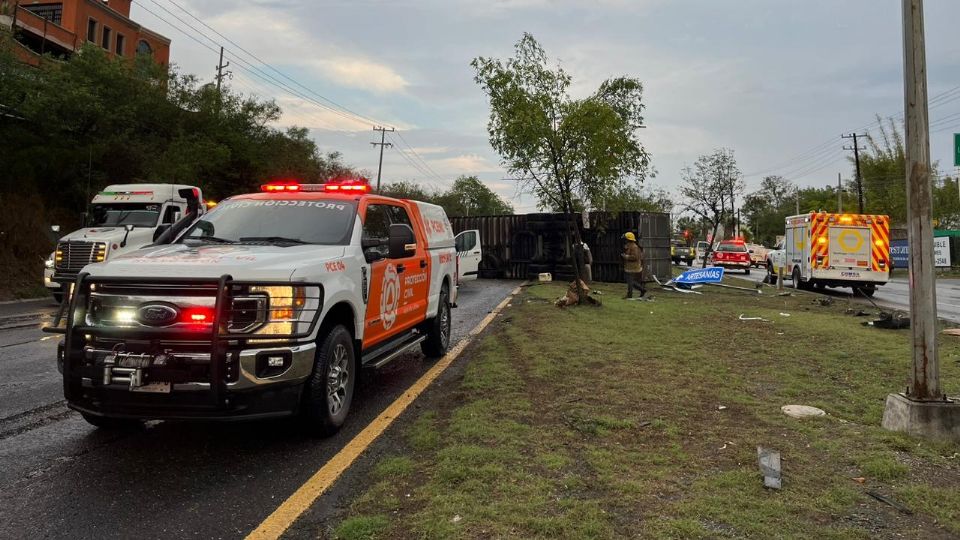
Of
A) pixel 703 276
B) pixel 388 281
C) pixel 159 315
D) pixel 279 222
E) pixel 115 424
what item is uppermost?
pixel 279 222

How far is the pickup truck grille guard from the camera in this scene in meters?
3.74

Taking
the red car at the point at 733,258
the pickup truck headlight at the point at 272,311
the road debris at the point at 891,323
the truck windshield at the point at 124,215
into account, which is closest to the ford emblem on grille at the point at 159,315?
the pickup truck headlight at the point at 272,311

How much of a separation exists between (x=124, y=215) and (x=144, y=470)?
11.5 meters

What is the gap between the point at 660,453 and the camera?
13.6 ft

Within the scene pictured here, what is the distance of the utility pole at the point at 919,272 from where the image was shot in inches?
173

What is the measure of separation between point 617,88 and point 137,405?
461 inches

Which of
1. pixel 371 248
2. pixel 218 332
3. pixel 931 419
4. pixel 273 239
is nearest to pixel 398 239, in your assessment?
pixel 371 248

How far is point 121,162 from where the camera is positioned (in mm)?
20969

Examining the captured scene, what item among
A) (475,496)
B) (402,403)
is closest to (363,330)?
(402,403)

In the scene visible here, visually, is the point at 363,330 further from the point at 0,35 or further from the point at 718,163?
the point at 718,163

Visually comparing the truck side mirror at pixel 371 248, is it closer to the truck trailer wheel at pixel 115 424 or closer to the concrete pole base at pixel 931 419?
the truck trailer wheel at pixel 115 424

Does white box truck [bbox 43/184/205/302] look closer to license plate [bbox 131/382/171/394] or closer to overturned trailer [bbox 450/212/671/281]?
license plate [bbox 131/382/171/394]

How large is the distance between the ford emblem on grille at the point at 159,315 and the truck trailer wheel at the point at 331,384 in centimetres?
101

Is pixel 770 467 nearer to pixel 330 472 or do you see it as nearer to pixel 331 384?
pixel 330 472
